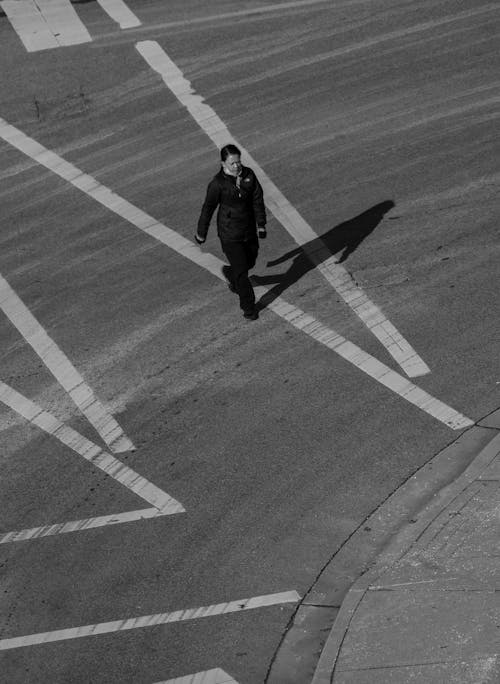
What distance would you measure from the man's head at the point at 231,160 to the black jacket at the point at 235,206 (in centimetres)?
7

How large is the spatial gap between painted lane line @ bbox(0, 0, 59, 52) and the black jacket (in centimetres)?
844

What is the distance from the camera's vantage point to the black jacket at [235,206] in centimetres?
1097

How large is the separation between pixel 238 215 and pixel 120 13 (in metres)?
9.33

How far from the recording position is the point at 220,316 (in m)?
11.7

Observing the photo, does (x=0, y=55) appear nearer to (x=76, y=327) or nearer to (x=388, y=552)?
(x=76, y=327)

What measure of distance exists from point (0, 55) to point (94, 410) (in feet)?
31.5

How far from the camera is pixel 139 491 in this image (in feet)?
31.1

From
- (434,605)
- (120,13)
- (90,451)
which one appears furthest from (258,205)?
(120,13)

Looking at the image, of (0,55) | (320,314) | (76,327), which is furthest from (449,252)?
(0,55)

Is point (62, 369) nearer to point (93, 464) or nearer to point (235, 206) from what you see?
point (93, 464)

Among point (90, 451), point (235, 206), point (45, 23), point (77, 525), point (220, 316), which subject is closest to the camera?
point (77, 525)

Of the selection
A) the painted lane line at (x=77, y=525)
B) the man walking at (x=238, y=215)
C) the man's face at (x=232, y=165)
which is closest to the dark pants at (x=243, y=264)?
the man walking at (x=238, y=215)

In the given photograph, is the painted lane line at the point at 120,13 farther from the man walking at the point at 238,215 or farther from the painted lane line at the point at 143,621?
the painted lane line at the point at 143,621

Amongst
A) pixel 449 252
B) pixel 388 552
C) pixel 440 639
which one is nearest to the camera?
pixel 440 639
